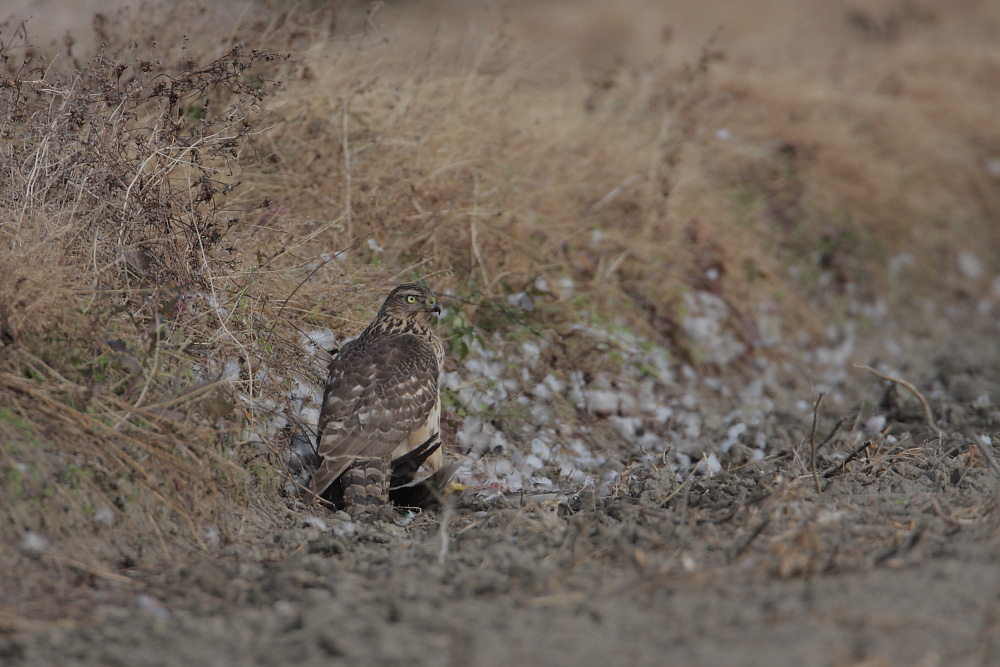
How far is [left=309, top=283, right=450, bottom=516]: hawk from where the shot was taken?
15.0 ft

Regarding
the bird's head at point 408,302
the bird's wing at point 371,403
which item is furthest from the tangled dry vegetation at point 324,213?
the bird's head at point 408,302

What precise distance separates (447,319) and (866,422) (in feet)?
9.38

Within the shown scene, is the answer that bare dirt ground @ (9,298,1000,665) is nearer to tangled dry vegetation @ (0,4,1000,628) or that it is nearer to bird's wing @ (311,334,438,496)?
bird's wing @ (311,334,438,496)

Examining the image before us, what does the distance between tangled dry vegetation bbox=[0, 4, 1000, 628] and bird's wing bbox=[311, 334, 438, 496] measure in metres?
0.30

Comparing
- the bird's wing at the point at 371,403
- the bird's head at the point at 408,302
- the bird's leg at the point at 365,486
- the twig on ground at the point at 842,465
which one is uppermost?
the bird's head at the point at 408,302

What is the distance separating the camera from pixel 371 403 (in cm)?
470

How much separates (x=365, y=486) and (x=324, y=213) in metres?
2.22

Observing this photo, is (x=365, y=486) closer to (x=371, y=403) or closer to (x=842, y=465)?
(x=371, y=403)

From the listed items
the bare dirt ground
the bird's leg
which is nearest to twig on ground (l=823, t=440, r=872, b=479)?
the bare dirt ground

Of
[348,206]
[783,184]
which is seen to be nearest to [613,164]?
[783,184]

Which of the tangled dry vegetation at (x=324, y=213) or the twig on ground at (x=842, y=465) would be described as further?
the twig on ground at (x=842, y=465)

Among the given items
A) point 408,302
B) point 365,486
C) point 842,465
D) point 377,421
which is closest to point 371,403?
point 377,421

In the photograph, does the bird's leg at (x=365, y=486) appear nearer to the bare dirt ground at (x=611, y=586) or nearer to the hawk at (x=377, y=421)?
the hawk at (x=377, y=421)

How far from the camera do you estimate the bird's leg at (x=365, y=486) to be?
15.0 feet
